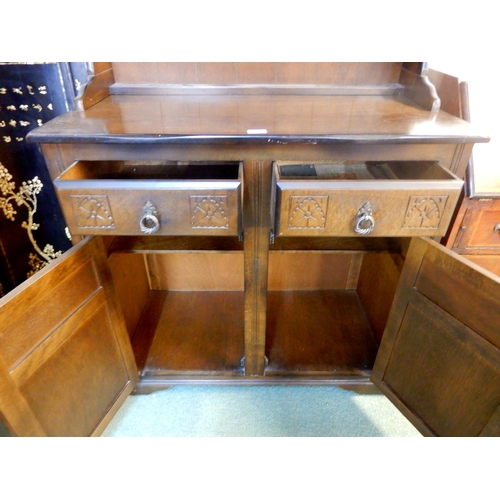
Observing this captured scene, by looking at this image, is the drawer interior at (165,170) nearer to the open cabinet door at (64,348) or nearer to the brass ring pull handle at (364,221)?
the open cabinet door at (64,348)

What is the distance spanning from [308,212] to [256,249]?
184 millimetres

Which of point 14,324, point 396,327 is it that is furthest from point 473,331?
point 14,324

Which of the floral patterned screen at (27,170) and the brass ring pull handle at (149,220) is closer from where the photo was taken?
the brass ring pull handle at (149,220)

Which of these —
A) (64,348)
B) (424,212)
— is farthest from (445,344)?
(64,348)

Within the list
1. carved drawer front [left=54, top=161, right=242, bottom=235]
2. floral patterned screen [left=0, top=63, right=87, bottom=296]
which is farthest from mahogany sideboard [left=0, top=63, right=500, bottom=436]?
floral patterned screen [left=0, top=63, right=87, bottom=296]

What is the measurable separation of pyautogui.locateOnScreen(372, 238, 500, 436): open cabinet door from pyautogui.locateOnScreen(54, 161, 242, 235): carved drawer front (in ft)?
1.36

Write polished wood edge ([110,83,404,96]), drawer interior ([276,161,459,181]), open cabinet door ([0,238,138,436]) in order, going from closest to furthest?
open cabinet door ([0,238,138,436]) → drawer interior ([276,161,459,181]) → polished wood edge ([110,83,404,96])

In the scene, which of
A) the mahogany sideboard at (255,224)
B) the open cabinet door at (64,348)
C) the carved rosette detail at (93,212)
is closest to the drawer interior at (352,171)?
the mahogany sideboard at (255,224)

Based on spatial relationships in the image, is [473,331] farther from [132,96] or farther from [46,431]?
[132,96]

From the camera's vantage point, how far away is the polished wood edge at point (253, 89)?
95 cm

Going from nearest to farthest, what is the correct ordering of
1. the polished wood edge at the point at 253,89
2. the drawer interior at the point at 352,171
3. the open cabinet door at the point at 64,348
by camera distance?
the open cabinet door at the point at 64,348, the drawer interior at the point at 352,171, the polished wood edge at the point at 253,89

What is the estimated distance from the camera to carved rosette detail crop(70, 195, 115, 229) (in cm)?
65

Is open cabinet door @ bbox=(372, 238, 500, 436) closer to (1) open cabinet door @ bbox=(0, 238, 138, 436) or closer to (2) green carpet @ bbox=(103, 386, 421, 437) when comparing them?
(2) green carpet @ bbox=(103, 386, 421, 437)

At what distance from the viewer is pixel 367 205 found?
2.15ft
